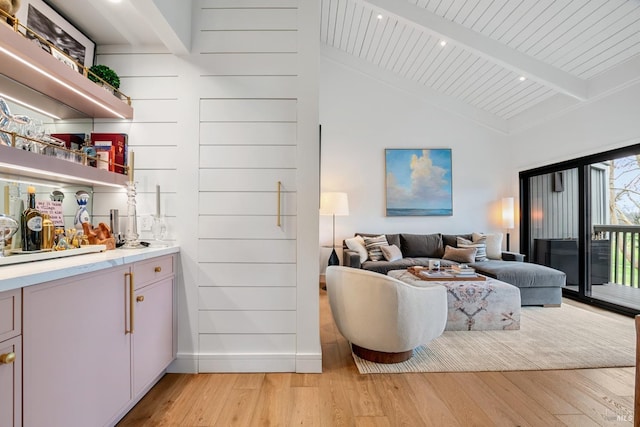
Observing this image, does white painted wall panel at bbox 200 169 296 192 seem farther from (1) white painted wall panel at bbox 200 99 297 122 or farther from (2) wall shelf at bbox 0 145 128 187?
(2) wall shelf at bbox 0 145 128 187

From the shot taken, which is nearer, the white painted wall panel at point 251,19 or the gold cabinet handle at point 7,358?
the gold cabinet handle at point 7,358

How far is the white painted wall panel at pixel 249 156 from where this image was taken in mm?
2125

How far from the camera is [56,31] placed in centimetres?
179

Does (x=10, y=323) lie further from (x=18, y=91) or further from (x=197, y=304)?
(x=18, y=91)

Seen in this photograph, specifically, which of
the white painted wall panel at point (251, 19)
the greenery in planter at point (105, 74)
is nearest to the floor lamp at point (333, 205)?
the white painted wall panel at point (251, 19)

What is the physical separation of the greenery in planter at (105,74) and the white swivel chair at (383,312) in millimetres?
1965

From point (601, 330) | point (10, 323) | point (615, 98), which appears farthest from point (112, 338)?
point (615, 98)

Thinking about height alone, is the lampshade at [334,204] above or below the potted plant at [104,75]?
below

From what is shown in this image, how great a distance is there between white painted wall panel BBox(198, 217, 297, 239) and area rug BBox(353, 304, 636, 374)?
1112mm

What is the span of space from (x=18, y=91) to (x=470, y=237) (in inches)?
207

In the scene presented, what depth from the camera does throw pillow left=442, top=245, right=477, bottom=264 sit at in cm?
434

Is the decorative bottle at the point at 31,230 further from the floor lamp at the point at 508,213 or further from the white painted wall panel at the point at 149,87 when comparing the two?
the floor lamp at the point at 508,213

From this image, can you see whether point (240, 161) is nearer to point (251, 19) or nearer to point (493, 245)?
point (251, 19)

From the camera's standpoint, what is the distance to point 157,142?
6.99ft
